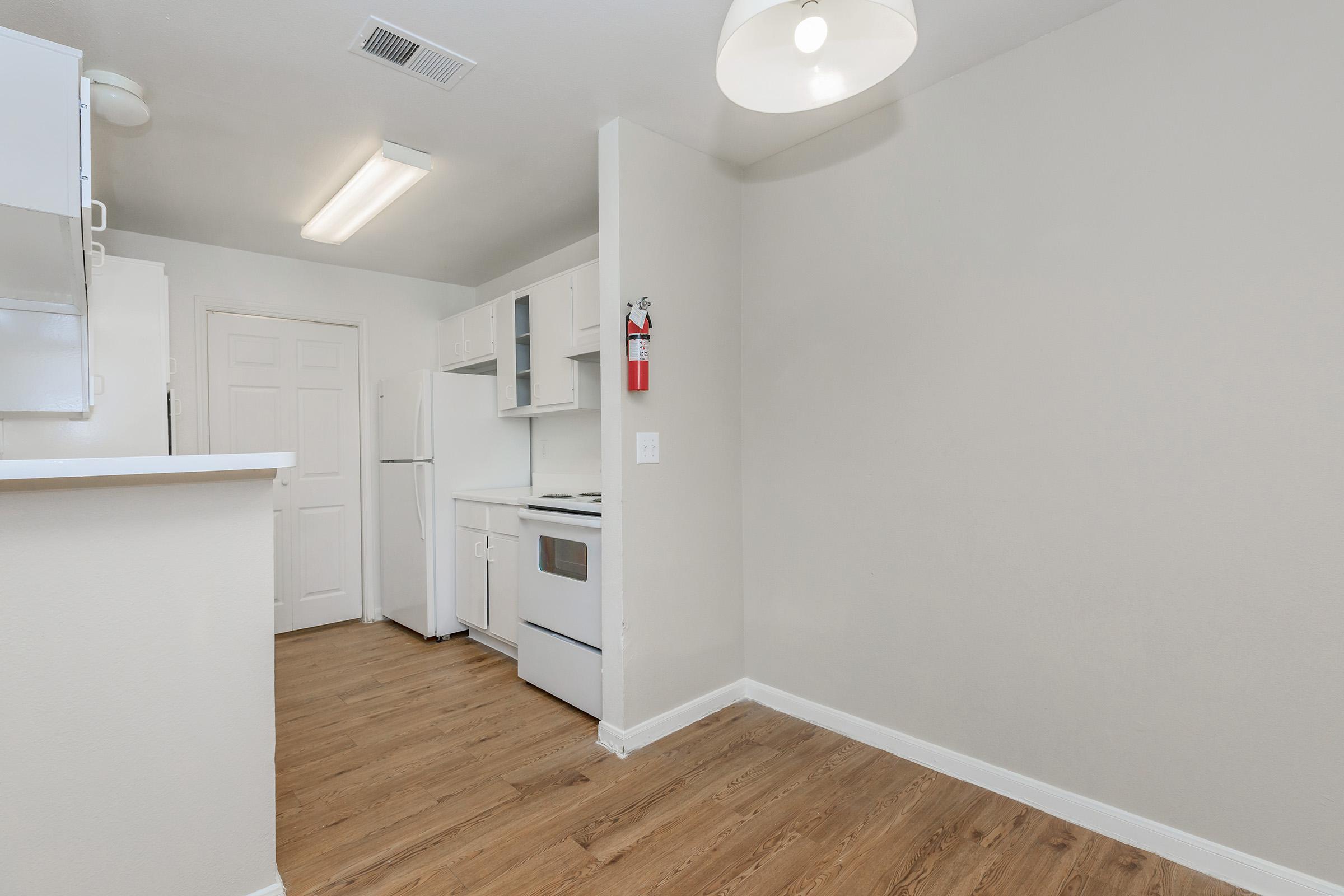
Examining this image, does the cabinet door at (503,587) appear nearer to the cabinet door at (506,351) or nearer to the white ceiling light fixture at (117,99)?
the cabinet door at (506,351)

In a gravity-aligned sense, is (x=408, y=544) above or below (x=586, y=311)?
below

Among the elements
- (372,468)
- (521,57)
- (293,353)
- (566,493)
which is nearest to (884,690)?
(566,493)

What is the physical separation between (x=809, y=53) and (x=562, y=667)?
2.48m

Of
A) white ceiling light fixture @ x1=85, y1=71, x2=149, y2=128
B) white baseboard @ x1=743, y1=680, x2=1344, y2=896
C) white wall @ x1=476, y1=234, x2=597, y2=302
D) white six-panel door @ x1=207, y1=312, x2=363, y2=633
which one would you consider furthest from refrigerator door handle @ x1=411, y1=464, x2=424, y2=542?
white baseboard @ x1=743, y1=680, x2=1344, y2=896

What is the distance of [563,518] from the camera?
9.04 feet

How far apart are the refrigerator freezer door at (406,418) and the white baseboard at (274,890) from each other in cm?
248

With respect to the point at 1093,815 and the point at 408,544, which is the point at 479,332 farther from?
the point at 1093,815

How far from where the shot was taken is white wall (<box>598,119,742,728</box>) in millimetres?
2453

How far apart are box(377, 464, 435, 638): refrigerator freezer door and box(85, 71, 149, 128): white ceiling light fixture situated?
208 cm

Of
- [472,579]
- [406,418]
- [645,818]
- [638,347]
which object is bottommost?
[645,818]

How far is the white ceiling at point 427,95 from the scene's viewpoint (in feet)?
6.03

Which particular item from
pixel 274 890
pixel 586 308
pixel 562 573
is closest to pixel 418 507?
pixel 562 573

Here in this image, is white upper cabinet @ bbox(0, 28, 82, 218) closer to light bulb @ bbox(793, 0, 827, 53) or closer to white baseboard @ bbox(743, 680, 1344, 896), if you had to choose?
light bulb @ bbox(793, 0, 827, 53)

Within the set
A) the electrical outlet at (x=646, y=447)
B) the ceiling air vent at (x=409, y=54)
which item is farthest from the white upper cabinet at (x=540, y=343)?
the ceiling air vent at (x=409, y=54)
